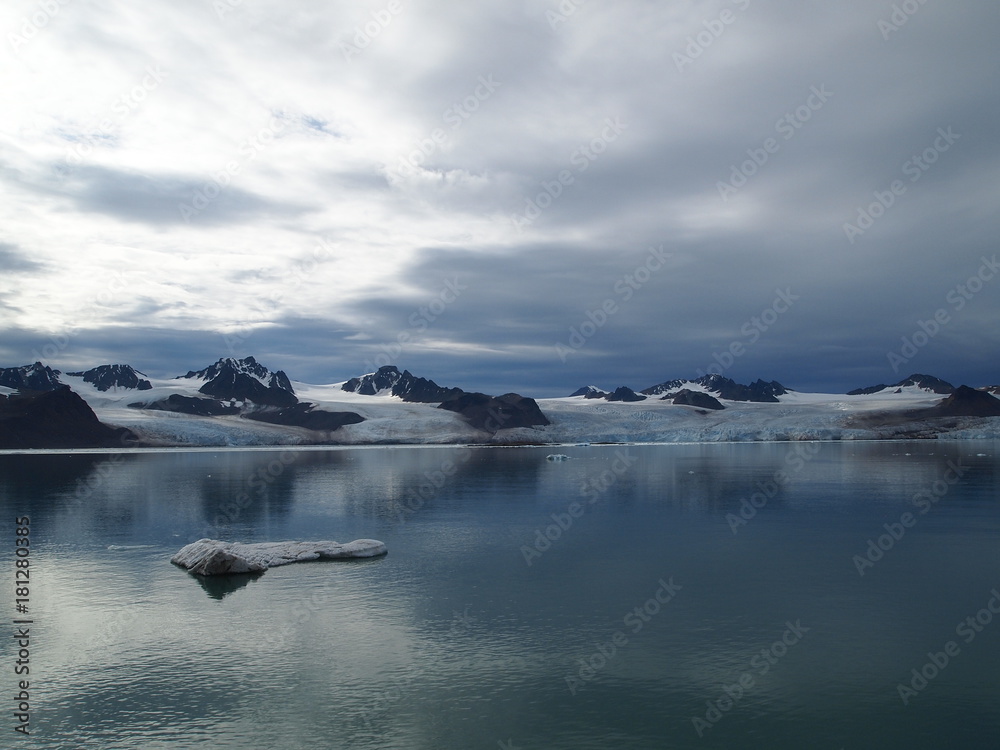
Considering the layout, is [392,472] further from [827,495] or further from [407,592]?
[407,592]

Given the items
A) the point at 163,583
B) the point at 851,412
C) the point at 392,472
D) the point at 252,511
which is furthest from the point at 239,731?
the point at 851,412

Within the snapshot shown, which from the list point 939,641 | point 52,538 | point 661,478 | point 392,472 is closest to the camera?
point 939,641

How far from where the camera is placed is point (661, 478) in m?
42.2

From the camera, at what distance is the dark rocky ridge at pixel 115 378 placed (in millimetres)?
170500

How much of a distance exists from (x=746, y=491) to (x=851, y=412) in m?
85.5
